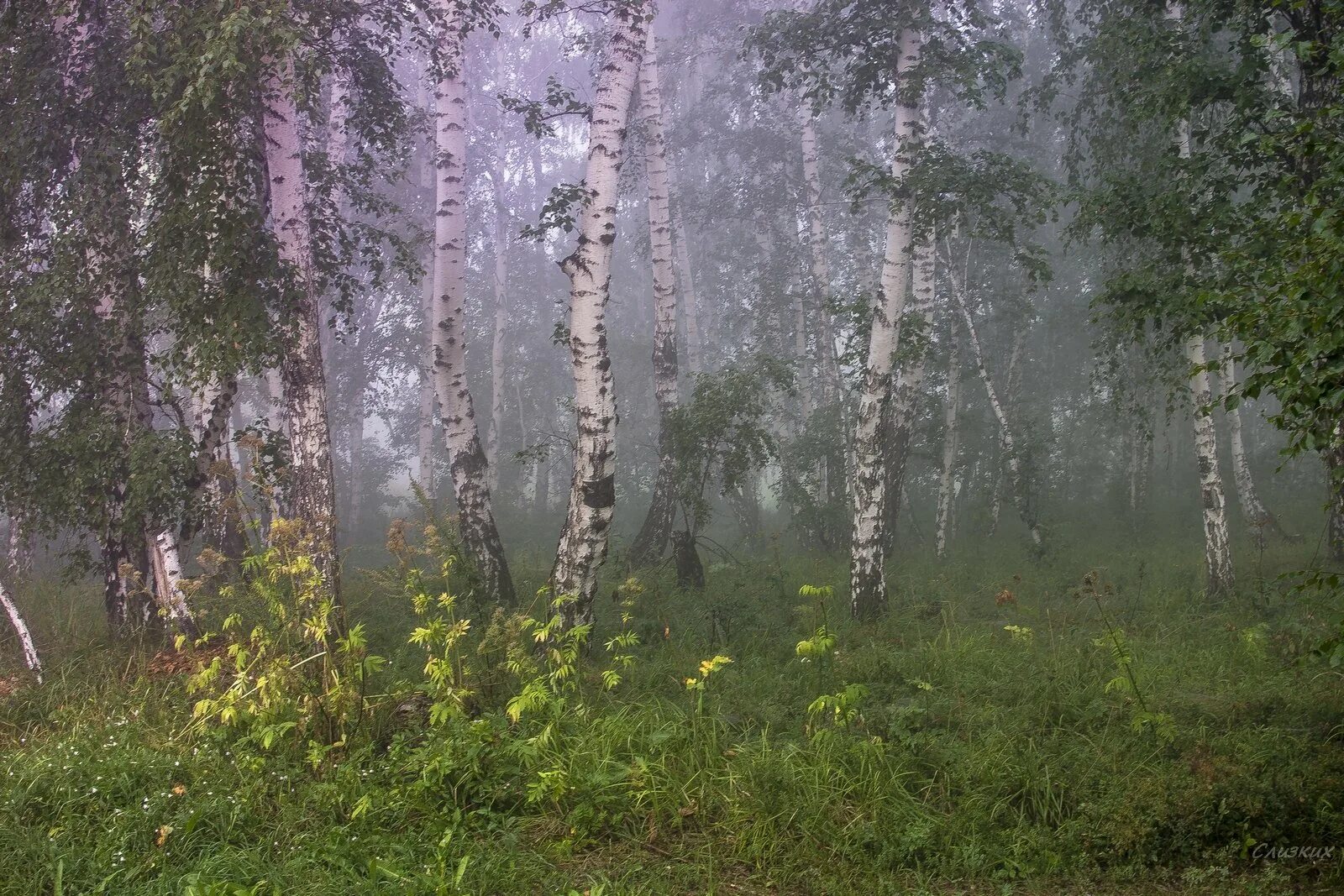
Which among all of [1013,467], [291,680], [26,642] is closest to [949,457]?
[1013,467]

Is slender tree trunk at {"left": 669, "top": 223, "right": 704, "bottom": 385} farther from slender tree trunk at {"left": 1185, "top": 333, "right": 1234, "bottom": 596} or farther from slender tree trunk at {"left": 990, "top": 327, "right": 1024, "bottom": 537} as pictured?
slender tree trunk at {"left": 1185, "top": 333, "right": 1234, "bottom": 596}

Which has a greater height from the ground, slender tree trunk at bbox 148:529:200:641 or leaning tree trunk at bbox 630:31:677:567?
leaning tree trunk at bbox 630:31:677:567

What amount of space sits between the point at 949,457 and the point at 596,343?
9.48 meters

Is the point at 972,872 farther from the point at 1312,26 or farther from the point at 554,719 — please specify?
the point at 1312,26

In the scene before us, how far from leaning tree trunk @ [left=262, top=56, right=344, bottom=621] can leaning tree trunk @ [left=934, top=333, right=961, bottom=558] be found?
9956mm

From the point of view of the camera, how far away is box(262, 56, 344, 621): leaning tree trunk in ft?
25.3

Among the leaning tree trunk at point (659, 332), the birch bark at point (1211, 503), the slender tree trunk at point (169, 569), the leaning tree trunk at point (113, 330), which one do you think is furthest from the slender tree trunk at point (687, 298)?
the slender tree trunk at point (169, 569)

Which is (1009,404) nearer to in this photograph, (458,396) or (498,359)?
(498,359)

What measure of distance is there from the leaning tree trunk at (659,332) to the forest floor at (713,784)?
541 cm

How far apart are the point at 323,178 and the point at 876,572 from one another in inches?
306

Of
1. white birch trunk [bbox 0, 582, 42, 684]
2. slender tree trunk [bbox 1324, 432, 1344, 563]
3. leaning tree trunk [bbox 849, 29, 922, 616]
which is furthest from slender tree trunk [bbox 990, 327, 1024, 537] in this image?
white birch trunk [bbox 0, 582, 42, 684]

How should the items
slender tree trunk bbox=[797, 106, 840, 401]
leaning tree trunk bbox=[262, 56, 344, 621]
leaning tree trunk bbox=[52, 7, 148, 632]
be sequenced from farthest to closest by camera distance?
slender tree trunk bbox=[797, 106, 840, 401], leaning tree trunk bbox=[52, 7, 148, 632], leaning tree trunk bbox=[262, 56, 344, 621]

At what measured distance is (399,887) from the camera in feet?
13.5

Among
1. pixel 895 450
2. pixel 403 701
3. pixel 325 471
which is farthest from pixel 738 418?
pixel 403 701
